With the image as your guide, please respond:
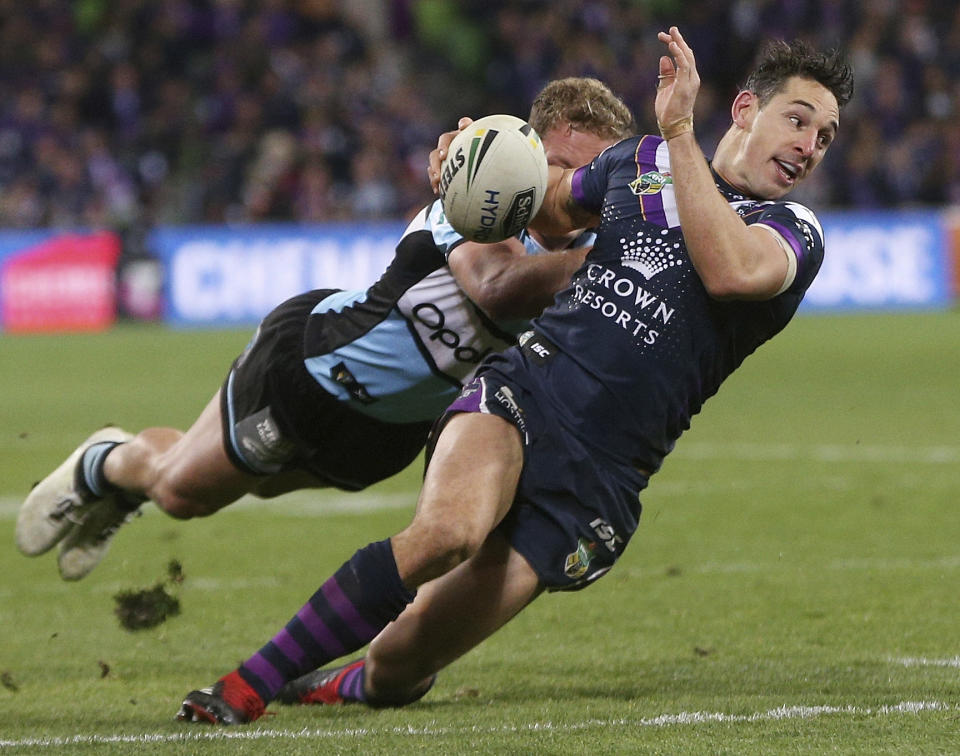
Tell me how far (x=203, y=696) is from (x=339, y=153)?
19.2m

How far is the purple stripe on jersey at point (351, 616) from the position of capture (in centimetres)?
410

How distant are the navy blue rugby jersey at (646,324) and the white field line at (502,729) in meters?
0.72

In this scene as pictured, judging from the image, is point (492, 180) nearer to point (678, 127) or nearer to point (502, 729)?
point (678, 127)

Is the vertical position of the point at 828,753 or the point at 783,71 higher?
the point at 783,71

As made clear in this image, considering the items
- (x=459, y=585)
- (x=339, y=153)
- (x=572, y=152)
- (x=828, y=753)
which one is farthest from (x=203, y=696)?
(x=339, y=153)

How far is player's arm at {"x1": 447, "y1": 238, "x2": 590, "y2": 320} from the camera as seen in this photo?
472 cm

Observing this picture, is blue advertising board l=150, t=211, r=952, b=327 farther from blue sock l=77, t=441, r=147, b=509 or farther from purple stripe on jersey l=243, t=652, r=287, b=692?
purple stripe on jersey l=243, t=652, r=287, b=692

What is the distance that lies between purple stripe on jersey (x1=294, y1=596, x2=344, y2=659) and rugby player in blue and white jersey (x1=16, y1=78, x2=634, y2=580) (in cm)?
115

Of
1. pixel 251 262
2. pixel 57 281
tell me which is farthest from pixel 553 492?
pixel 57 281

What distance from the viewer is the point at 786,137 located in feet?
14.3

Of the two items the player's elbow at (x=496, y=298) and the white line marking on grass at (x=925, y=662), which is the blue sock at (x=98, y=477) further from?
the white line marking on grass at (x=925, y=662)

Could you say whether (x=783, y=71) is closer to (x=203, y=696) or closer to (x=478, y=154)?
(x=478, y=154)

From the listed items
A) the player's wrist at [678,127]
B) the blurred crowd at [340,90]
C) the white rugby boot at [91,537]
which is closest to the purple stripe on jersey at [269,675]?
the player's wrist at [678,127]

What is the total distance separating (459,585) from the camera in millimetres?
4426
